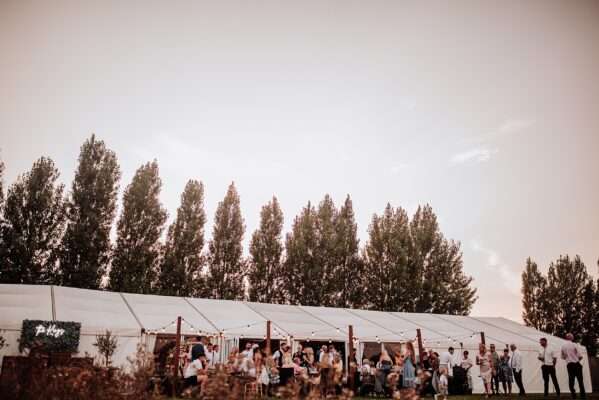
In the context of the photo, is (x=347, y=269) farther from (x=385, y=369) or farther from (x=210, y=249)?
(x=385, y=369)

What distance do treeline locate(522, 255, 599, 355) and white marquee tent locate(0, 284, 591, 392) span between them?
44.0 ft

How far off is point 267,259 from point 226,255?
2550mm

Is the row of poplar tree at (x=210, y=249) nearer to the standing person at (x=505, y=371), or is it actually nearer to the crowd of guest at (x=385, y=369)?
the crowd of guest at (x=385, y=369)

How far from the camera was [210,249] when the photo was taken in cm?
2422

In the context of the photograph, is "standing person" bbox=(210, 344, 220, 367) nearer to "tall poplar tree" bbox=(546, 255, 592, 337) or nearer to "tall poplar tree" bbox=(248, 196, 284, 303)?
"tall poplar tree" bbox=(248, 196, 284, 303)

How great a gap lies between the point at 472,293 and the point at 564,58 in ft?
62.7

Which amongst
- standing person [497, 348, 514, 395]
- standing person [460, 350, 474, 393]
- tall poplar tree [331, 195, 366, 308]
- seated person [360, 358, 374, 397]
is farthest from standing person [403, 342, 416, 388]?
tall poplar tree [331, 195, 366, 308]

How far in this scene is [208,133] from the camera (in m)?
14.6

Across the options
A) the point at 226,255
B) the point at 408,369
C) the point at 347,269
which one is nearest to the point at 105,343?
the point at 408,369

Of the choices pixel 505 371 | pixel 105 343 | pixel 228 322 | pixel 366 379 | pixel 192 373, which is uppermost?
pixel 228 322

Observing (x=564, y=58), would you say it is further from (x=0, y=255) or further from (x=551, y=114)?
(x=0, y=255)

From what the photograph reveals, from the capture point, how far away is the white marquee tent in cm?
1189

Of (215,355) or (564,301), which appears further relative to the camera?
(564,301)

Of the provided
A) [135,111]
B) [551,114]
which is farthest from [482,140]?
[135,111]
